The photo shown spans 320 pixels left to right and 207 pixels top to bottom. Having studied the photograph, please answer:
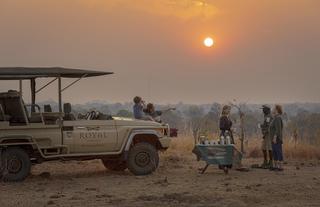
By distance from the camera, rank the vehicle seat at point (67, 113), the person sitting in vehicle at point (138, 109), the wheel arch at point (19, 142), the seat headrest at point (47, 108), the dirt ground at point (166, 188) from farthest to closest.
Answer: the person sitting in vehicle at point (138, 109) < the seat headrest at point (47, 108) < the vehicle seat at point (67, 113) < the wheel arch at point (19, 142) < the dirt ground at point (166, 188)

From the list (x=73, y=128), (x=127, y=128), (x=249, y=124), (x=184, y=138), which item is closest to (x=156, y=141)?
(x=127, y=128)

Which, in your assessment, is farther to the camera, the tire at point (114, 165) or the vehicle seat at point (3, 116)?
the tire at point (114, 165)

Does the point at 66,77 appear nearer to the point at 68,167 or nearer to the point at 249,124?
the point at 68,167

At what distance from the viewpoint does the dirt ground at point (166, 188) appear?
38.4 feet

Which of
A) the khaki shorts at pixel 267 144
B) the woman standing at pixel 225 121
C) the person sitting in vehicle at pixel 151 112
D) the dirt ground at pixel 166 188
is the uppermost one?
the person sitting in vehicle at pixel 151 112

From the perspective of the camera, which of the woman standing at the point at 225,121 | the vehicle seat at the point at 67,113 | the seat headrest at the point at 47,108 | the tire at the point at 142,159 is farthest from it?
the woman standing at the point at 225,121

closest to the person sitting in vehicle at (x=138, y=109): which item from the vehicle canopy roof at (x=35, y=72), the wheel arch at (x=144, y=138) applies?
the wheel arch at (x=144, y=138)

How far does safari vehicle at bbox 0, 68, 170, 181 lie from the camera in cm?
1455

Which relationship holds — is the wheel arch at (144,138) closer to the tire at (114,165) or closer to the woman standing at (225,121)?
the tire at (114,165)

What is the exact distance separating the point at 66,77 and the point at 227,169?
4.56 metres

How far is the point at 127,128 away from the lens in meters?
15.6

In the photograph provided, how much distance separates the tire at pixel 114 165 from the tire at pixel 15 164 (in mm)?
2574

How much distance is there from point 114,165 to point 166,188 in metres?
3.75

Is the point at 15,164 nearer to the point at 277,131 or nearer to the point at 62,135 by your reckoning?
the point at 62,135
